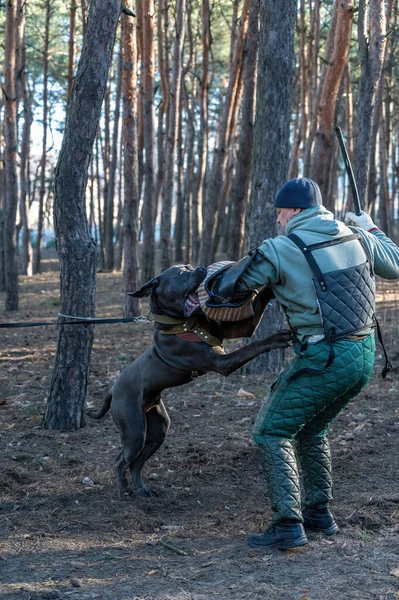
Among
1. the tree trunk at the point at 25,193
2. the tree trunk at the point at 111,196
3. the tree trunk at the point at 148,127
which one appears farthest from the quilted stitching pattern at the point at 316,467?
the tree trunk at the point at 111,196

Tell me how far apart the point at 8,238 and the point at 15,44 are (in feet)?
15.0

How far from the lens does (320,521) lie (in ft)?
15.6

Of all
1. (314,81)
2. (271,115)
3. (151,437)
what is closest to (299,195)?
(151,437)

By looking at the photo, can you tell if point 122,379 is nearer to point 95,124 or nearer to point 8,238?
point 95,124

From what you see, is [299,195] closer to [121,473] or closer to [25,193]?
[121,473]

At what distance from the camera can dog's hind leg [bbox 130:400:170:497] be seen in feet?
18.5

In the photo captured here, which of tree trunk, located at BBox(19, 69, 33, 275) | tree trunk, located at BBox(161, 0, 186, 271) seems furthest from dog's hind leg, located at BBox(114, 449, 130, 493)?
tree trunk, located at BBox(19, 69, 33, 275)

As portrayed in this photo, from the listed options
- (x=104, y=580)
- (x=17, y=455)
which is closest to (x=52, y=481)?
(x=17, y=455)

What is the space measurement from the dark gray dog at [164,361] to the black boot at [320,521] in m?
1.09

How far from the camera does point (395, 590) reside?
3895mm

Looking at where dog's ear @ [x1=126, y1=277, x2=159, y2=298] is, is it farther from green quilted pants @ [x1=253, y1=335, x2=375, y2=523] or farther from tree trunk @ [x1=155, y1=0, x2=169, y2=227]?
tree trunk @ [x1=155, y1=0, x2=169, y2=227]

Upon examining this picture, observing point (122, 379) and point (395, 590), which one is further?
point (122, 379)

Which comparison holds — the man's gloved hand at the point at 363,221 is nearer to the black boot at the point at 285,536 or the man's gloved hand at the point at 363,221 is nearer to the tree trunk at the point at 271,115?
the black boot at the point at 285,536

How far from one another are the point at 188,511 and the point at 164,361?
1.16 metres
